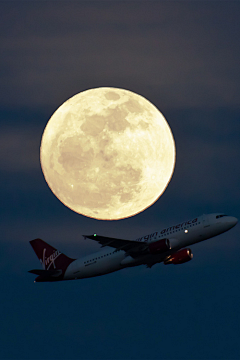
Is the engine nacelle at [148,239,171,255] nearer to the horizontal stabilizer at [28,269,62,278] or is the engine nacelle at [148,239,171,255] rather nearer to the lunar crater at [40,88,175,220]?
the horizontal stabilizer at [28,269,62,278]

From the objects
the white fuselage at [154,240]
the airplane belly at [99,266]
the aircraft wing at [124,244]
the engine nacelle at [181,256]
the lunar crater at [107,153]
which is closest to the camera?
the lunar crater at [107,153]

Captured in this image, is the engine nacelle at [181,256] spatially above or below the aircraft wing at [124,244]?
below

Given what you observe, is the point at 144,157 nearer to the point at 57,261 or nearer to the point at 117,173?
the point at 117,173

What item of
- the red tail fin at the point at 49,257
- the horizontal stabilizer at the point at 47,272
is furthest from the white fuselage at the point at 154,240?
the red tail fin at the point at 49,257

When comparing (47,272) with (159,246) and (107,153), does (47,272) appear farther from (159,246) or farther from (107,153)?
(107,153)

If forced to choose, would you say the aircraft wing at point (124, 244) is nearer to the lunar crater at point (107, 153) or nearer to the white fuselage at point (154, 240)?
the white fuselage at point (154, 240)

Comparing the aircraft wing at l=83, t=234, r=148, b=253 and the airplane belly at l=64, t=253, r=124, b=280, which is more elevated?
the aircraft wing at l=83, t=234, r=148, b=253

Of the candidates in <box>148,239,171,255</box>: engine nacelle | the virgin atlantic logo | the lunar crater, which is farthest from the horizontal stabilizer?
the lunar crater
